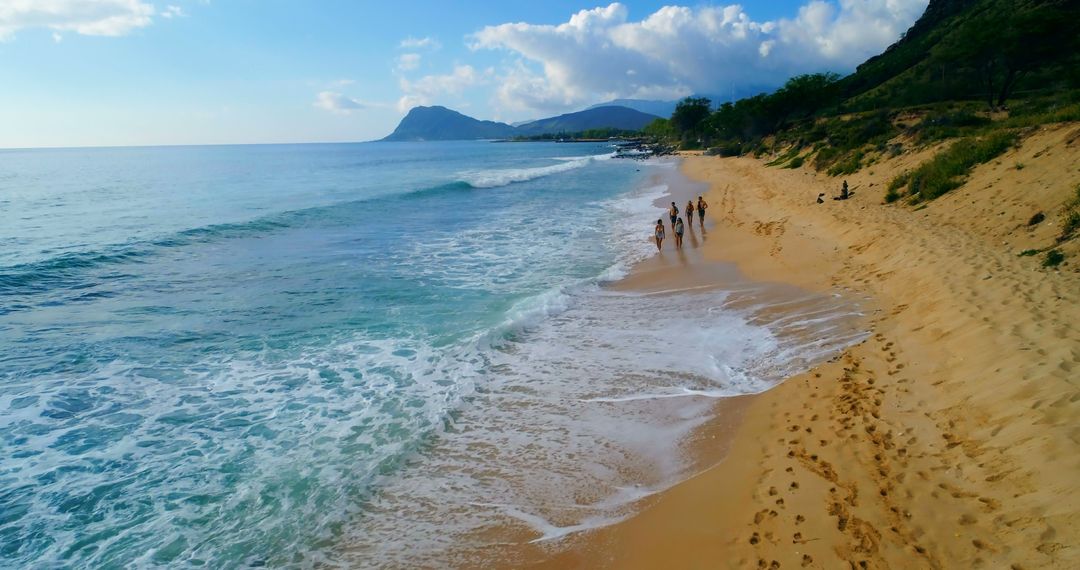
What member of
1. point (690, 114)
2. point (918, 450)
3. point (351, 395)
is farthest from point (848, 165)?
point (690, 114)

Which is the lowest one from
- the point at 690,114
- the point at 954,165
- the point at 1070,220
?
the point at 1070,220

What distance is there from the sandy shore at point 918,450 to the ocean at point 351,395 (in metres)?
0.68

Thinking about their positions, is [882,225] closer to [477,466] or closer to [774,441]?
[774,441]

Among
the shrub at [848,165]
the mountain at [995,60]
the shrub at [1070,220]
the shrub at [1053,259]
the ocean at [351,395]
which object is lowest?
the ocean at [351,395]

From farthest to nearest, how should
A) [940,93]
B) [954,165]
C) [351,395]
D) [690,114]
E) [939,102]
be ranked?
1. [690,114]
2. [940,93]
3. [939,102]
4. [954,165]
5. [351,395]

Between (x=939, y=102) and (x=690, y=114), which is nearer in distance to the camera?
(x=939, y=102)

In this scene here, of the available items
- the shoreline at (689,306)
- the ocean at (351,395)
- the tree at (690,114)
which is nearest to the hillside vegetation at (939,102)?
the shoreline at (689,306)

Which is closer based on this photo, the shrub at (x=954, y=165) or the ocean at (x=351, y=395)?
the ocean at (x=351, y=395)

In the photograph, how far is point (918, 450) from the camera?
617 centimetres

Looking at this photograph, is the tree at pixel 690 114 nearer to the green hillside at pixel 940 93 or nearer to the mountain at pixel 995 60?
the green hillside at pixel 940 93

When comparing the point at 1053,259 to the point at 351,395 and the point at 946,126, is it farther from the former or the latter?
the point at 946,126

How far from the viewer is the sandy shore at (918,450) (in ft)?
16.0

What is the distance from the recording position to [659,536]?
5.69 metres

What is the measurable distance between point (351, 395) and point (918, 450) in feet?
27.6
